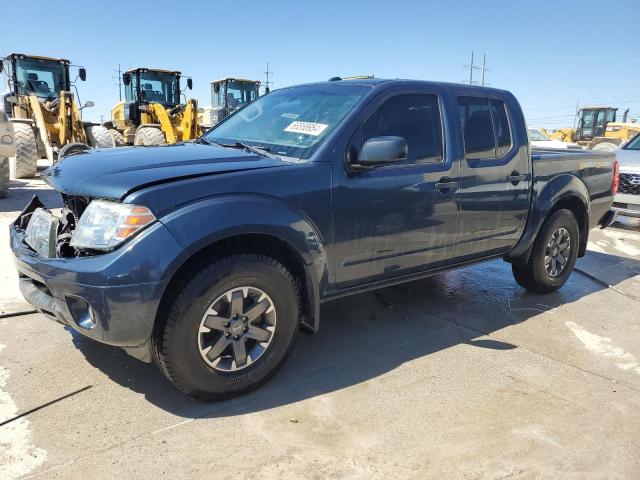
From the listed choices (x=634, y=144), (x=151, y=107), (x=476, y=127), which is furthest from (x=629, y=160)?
(x=151, y=107)

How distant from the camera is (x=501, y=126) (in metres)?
4.22

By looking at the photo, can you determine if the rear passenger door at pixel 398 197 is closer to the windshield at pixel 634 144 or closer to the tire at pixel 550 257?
the tire at pixel 550 257

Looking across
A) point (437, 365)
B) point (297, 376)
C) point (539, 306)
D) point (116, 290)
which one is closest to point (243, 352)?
point (297, 376)

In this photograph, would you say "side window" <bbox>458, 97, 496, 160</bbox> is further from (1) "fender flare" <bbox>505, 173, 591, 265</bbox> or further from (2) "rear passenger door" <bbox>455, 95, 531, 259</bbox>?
(1) "fender flare" <bbox>505, 173, 591, 265</bbox>

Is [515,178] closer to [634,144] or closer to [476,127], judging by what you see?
[476,127]

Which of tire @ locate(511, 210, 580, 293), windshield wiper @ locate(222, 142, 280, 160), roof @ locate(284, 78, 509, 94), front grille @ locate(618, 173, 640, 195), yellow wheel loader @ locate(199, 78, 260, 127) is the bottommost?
tire @ locate(511, 210, 580, 293)

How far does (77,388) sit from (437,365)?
223 cm

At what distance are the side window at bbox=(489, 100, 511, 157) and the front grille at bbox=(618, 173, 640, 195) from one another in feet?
18.5

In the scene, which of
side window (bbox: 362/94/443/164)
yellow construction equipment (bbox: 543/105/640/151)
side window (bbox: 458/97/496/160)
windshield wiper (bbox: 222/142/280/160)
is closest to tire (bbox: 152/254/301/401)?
windshield wiper (bbox: 222/142/280/160)

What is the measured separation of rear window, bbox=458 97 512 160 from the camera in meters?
3.92

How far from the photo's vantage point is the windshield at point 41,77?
14.2m

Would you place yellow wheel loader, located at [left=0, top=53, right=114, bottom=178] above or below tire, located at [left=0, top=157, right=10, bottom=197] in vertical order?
above

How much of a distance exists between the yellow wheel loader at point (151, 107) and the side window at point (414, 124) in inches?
458

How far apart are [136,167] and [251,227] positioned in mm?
700
